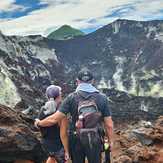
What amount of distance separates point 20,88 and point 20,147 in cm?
9416

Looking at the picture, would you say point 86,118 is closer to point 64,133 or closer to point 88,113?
point 88,113

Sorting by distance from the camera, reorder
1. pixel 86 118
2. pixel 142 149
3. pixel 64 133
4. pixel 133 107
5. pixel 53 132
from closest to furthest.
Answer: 1. pixel 86 118
2. pixel 64 133
3. pixel 53 132
4. pixel 142 149
5. pixel 133 107

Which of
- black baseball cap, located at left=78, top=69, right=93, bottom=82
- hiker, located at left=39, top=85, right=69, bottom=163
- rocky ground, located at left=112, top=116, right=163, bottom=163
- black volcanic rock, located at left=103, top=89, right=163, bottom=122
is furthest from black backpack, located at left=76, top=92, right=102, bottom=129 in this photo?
black volcanic rock, located at left=103, top=89, right=163, bottom=122

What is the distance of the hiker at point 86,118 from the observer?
10539mm

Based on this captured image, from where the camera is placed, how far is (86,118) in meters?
10.6

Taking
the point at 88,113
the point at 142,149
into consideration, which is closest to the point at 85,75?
the point at 88,113

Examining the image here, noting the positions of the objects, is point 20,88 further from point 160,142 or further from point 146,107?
point 160,142

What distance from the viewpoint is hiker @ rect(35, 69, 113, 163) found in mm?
10539

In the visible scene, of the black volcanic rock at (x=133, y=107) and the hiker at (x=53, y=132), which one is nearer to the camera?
the hiker at (x=53, y=132)

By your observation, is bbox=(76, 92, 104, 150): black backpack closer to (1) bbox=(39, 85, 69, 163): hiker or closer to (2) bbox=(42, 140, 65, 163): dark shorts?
(1) bbox=(39, 85, 69, 163): hiker

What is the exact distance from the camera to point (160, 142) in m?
17.9

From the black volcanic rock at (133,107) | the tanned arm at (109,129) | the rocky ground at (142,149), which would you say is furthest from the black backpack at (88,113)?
the black volcanic rock at (133,107)

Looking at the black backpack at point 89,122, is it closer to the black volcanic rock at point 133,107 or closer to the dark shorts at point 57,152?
the dark shorts at point 57,152

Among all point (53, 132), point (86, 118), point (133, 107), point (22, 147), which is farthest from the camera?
point (133, 107)
